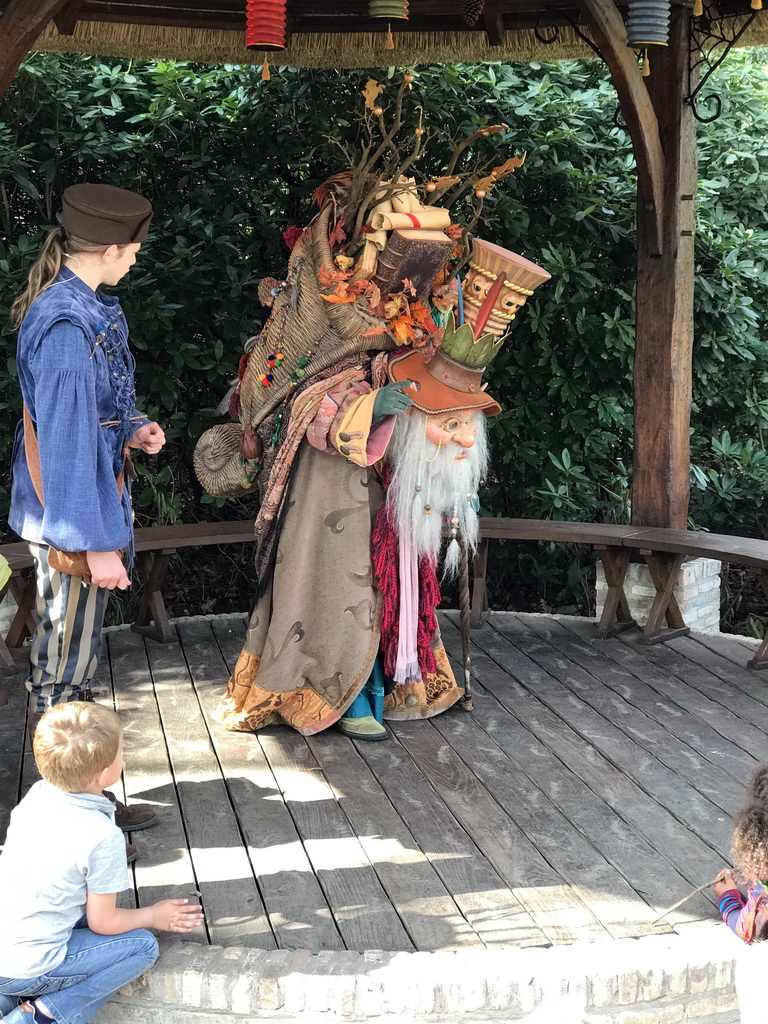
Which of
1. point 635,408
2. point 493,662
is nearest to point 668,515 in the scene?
point 635,408

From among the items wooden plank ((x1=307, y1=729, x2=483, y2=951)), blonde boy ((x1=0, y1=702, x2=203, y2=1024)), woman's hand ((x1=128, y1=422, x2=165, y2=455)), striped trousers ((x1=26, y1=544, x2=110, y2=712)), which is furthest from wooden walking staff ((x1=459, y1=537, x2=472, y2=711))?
blonde boy ((x1=0, y1=702, x2=203, y2=1024))

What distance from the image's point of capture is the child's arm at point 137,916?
8.13 ft

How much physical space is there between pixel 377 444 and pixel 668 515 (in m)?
1.91

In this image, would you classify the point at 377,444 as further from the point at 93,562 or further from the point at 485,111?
the point at 485,111

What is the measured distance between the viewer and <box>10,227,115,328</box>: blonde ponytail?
312 centimetres

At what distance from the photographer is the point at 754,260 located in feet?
21.2

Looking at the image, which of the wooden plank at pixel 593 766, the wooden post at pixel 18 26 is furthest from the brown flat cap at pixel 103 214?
the wooden plank at pixel 593 766

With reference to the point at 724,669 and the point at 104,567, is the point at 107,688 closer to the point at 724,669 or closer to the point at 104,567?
the point at 104,567

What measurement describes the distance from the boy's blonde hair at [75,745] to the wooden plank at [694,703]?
2149 millimetres

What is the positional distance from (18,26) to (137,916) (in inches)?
108

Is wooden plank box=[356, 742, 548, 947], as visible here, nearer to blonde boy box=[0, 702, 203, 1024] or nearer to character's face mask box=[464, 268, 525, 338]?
blonde boy box=[0, 702, 203, 1024]

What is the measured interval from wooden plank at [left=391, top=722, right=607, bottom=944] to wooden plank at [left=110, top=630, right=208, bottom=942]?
0.81 meters

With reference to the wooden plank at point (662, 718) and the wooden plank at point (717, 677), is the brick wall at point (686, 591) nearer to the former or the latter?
the wooden plank at point (717, 677)

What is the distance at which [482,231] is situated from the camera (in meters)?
6.43
